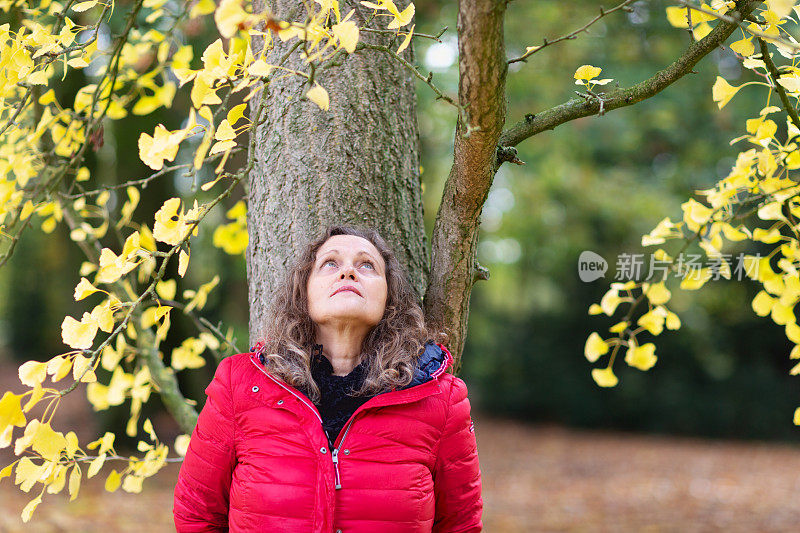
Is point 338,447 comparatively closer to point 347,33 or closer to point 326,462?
point 326,462

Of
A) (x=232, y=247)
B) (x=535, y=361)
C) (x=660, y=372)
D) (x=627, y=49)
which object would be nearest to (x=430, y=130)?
(x=627, y=49)

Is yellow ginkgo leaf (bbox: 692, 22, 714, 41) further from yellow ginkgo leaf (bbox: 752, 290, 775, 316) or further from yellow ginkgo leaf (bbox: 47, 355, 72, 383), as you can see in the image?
yellow ginkgo leaf (bbox: 47, 355, 72, 383)

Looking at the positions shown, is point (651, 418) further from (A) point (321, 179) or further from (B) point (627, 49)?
(A) point (321, 179)

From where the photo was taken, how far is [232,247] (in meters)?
2.59

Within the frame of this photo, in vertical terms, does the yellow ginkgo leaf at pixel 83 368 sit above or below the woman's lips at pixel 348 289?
below

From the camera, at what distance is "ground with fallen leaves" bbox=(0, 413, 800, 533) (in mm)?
5492

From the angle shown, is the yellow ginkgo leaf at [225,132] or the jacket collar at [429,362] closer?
the yellow ginkgo leaf at [225,132]

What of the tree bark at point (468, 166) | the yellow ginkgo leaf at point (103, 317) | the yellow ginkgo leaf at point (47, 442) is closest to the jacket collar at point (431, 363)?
the tree bark at point (468, 166)

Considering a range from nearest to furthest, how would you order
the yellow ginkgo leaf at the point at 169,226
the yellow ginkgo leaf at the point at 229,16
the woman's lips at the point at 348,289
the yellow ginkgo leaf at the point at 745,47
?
1. the yellow ginkgo leaf at the point at 229,16
2. the yellow ginkgo leaf at the point at 169,226
3. the yellow ginkgo leaf at the point at 745,47
4. the woman's lips at the point at 348,289

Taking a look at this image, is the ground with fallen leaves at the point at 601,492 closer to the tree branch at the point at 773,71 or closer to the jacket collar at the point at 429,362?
the jacket collar at the point at 429,362

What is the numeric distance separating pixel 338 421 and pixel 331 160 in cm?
74

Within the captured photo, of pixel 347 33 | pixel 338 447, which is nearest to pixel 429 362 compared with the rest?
pixel 338 447

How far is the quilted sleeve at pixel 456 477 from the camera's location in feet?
5.54

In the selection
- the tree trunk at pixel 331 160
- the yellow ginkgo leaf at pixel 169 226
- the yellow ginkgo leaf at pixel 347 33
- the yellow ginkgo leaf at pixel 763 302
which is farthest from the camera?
the yellow ginkgo leaf at pixel 763 302
